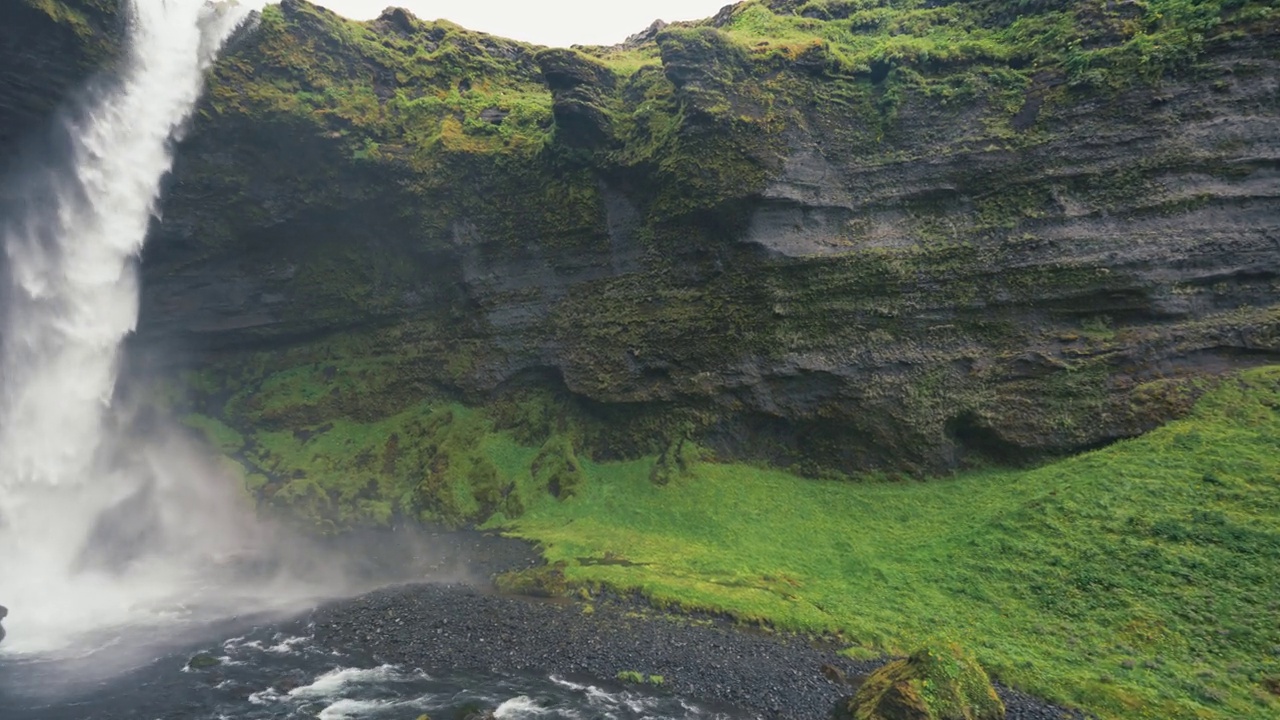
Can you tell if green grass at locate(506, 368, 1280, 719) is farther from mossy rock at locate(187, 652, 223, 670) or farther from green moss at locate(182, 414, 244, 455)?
green moss at locate(182, 414, 244, 455)

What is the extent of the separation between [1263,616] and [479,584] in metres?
20.3

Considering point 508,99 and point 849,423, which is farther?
point 508,99

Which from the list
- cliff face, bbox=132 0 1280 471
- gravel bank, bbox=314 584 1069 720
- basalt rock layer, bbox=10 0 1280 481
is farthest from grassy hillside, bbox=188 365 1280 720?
cliff face, bbox=132 0 1280 471

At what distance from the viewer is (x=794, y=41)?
87.9 ft

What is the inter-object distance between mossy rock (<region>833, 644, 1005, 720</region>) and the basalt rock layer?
461 inches

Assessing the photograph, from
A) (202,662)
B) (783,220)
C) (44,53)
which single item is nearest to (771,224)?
(783,220)

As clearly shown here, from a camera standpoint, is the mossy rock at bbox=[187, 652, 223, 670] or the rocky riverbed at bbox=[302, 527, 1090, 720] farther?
the mossy rock at bbox=[187, 652, 223, 670]

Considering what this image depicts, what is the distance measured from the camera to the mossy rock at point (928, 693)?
454 inches

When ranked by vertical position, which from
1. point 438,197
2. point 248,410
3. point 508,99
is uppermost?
point 508,99

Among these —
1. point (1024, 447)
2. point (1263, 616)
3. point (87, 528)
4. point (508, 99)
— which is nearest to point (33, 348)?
Answer: point (87, 528)

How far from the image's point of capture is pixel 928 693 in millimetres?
11703

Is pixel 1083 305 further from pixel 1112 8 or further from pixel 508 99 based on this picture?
pixel 508 99

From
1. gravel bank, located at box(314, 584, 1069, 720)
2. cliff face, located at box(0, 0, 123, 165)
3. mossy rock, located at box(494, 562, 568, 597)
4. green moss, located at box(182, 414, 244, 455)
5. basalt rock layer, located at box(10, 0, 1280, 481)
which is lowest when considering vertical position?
gravel bank, located at box(314, 584, 1069, 720)

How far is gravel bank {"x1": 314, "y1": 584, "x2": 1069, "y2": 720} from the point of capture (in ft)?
45.0
